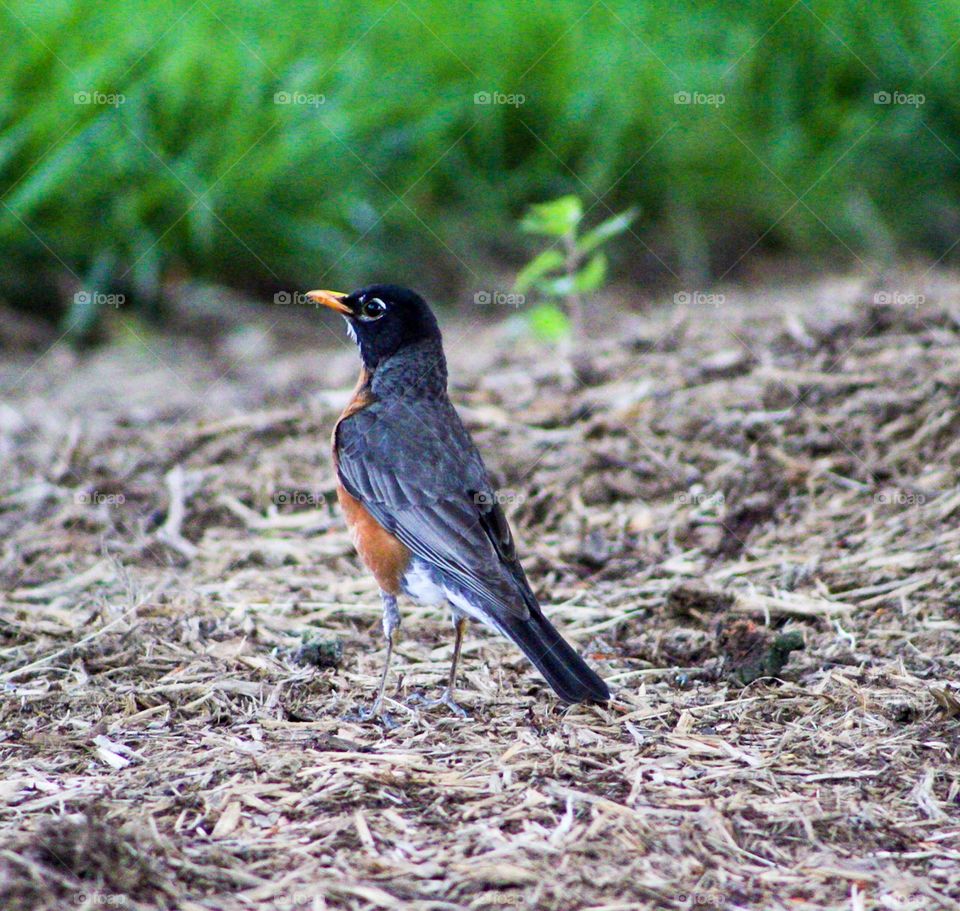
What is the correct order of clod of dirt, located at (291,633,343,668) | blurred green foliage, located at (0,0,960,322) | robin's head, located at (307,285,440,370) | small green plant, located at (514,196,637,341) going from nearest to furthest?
clod of dirt, located at (291,633,343,668) < robin's head, located at (307,285,440,370) < small green plant, located at (514,196,637,341) < blurred green foliage, located at (0,0,960,322)

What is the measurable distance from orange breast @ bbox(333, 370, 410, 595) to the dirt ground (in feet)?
1.17

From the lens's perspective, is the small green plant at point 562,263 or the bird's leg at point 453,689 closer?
the bird's leg at point 453,689

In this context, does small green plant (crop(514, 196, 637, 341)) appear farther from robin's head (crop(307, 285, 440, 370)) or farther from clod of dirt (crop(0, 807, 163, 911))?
clod of dirt (crop(0, 807, 163, 911))

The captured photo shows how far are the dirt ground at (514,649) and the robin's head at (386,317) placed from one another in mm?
1092

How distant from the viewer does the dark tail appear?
4.16m

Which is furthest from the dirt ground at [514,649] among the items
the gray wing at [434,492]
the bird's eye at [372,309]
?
the bird's eye at [372,309]

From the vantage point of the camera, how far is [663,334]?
7.87m

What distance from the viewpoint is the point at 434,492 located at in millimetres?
4977

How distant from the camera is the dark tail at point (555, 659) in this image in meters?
4.16

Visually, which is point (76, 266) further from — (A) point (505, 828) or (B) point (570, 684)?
(A) point (505, 828)

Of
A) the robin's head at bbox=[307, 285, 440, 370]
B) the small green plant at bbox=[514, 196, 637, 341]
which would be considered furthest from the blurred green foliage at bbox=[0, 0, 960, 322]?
the robin's head at bbox=[307, 285, 440, 370]

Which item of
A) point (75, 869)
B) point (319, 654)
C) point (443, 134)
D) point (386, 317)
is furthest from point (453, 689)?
point (443, 134)

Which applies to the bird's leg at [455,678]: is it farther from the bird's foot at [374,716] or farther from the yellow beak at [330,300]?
the yellow beak at [330,300]

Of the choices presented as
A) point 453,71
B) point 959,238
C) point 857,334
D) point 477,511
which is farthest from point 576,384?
point 959,238
